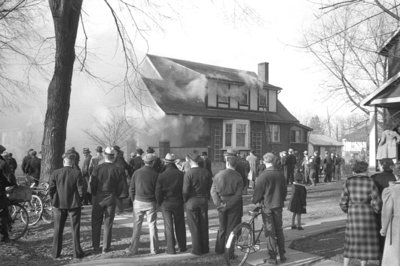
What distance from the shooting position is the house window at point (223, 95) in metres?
31.0

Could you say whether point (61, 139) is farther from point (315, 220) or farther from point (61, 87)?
point (315, 220)

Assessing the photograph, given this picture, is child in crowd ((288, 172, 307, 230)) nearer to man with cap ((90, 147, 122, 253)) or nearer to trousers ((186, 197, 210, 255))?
trousers ((186, 197, 210, 255))

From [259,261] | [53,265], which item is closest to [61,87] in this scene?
[53,265]

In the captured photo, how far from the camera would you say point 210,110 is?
29797 millimetres

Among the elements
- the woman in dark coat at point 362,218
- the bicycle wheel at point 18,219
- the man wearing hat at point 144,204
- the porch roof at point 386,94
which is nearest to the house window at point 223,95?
the porch roof at point 386,94

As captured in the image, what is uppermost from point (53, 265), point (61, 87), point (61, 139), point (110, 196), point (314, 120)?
point (314, 120)

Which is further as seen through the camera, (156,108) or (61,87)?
(156,108)

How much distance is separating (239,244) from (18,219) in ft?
17.4

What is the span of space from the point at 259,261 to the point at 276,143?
27544mm

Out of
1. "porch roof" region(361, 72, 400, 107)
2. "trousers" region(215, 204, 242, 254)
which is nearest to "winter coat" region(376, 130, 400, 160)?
"porch roof" region(361, 72, 400, 107)

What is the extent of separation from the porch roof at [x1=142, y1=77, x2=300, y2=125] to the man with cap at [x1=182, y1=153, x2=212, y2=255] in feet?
62.9

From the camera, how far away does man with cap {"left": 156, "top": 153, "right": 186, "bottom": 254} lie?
7324mm

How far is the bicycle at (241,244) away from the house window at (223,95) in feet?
79.1

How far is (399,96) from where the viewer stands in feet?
38.5
